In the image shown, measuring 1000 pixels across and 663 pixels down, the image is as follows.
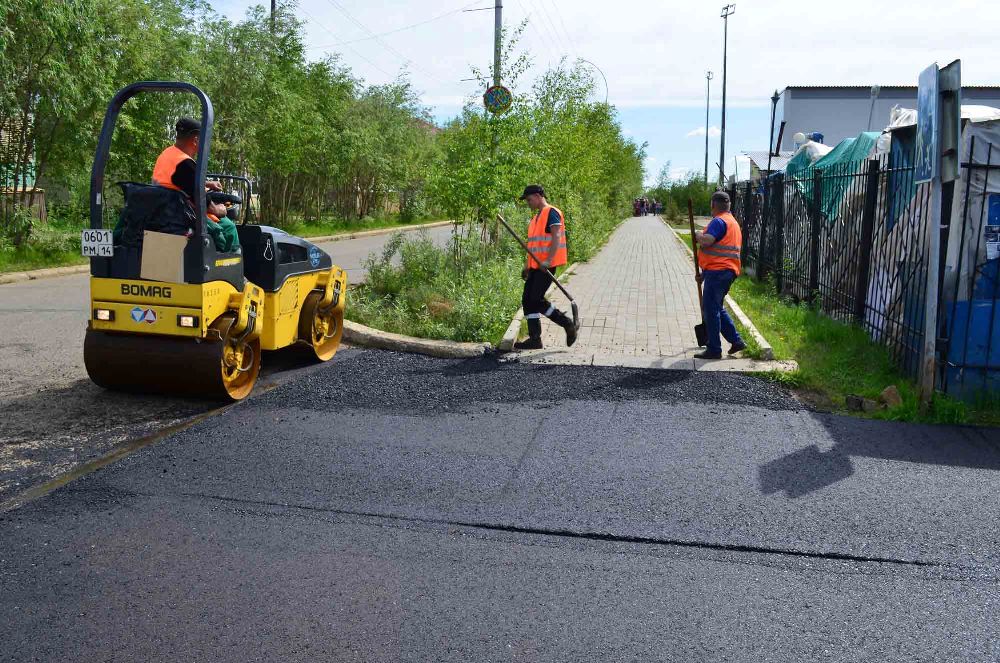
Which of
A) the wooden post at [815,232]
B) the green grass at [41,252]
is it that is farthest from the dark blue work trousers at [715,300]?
the green grass at [41,252]

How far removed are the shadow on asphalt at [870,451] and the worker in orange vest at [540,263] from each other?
10.0 feet

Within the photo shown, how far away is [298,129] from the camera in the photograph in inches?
961

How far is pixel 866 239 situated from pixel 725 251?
2.08m

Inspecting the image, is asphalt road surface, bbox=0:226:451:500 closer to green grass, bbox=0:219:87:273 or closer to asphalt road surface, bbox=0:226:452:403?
asphalt road surface, bbox=0:226:452:403

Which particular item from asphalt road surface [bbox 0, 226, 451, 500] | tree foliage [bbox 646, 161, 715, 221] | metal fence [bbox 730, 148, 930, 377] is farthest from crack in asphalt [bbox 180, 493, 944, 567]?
tree foliage [bbox 646, 161, 715, 221]

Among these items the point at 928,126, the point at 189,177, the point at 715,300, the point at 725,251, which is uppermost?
the point at 928,126

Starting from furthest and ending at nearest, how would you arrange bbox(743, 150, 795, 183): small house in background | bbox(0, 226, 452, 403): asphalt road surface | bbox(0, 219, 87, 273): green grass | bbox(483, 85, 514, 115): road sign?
bbox(743, 150, 795, 183): small house in background
bbox(0, 219, 87, 273): green grass
bbox(483, 85, 514, 115): road sign
bbox(0, 226, 452, 403): asphalt road surface

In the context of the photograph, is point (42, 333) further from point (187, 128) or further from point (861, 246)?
point (861, 246)

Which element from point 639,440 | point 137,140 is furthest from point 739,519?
point 137,140

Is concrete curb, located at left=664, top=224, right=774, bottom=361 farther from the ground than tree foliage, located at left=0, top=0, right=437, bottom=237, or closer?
closer

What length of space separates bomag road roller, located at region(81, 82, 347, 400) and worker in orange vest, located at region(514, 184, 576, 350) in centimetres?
293

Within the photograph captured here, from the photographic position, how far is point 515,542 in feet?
13.5

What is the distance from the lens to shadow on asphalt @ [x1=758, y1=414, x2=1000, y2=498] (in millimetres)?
5074

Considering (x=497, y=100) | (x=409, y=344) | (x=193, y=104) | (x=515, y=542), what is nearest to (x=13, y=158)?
(x=193, y=104)
